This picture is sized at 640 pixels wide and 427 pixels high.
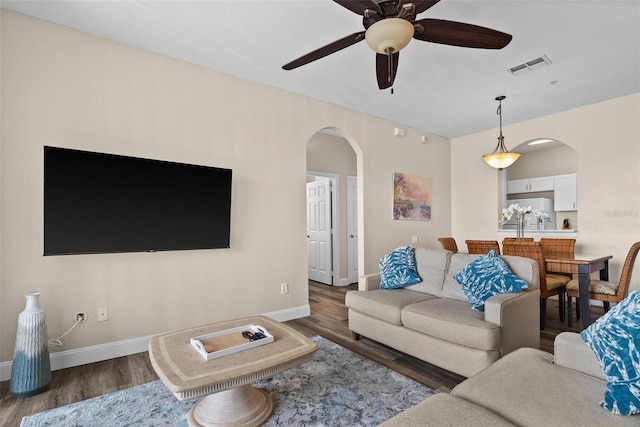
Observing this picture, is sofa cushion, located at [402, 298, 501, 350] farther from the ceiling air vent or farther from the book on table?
the ceiling air vent

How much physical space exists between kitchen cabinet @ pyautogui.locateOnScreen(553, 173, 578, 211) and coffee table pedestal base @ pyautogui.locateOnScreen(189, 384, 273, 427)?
22.7 feet

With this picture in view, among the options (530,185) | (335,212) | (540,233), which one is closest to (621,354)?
(540,233)

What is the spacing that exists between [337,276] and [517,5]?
15.3ft

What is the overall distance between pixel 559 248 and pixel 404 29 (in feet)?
11.2

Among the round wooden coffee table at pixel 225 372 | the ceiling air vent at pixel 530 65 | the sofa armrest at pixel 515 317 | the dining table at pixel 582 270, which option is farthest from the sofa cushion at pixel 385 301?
the ceiling air vent at pixel 530 65

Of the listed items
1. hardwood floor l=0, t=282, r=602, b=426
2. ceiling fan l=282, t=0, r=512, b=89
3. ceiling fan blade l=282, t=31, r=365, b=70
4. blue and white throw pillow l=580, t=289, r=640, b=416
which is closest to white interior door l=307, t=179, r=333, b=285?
hardwood floor l=0, t=282, r=602, b=426

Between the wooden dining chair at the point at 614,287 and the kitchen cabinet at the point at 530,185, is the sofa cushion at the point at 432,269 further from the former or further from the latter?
the kitchen cabinet at the point at 530,185

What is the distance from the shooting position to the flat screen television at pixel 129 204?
2.55 metres

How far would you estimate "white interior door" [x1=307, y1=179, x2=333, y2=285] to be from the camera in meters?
Answer: 6.09

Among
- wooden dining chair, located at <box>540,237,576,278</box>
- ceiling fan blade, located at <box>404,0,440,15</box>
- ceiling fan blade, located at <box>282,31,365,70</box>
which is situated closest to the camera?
ceiling fan blade, located at <box>404,0,440,15</box>

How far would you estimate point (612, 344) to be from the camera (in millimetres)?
1295

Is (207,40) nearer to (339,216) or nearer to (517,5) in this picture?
(517,5)

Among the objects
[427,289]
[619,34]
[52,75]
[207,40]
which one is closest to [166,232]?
[52,75]

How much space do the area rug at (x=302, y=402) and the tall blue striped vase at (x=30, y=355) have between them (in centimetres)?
32
